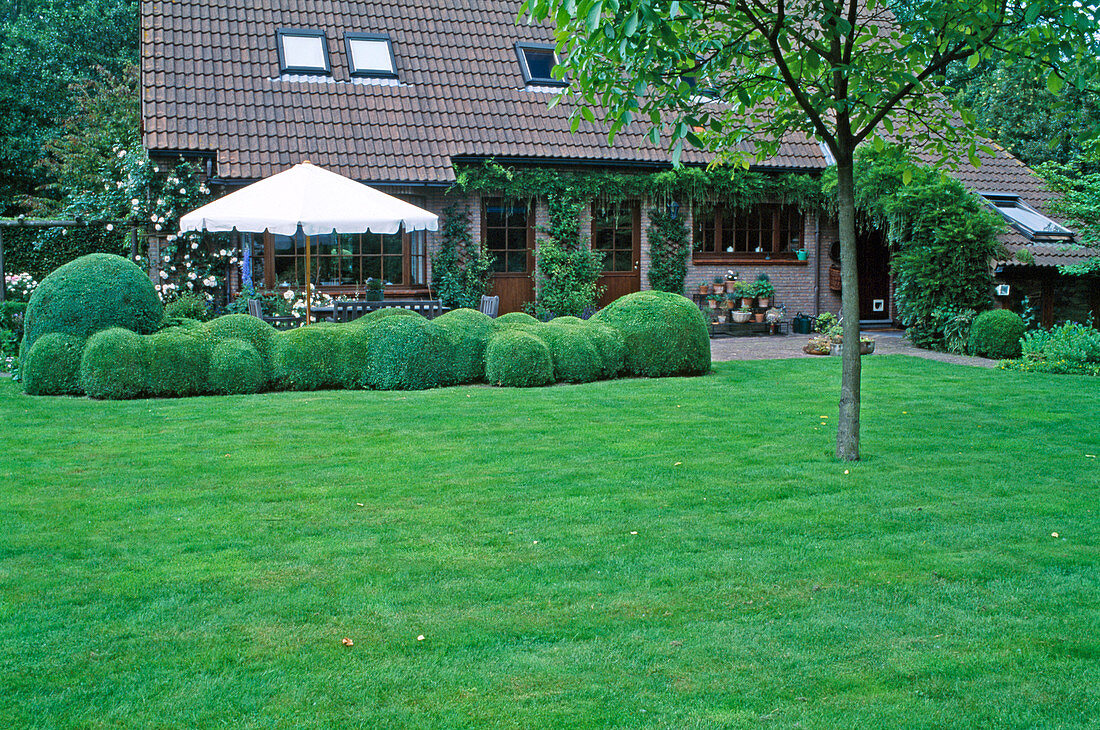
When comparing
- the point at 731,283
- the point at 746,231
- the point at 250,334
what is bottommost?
the point at 250,334

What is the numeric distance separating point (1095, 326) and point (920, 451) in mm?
12328

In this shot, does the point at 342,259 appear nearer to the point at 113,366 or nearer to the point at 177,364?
the point at 177,364

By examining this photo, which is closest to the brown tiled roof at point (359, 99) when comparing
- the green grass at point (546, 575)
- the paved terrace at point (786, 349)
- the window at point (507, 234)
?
the window at point (507, 234)

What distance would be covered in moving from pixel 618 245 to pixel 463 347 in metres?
7.82

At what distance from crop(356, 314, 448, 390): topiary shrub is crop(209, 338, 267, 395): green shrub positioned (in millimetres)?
1243

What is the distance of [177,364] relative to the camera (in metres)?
10.2

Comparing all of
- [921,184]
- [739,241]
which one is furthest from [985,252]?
[739,241]

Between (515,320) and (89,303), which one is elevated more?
(89,303)

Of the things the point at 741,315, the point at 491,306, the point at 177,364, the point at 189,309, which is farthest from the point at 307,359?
the point at 741,315

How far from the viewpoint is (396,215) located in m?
12.1

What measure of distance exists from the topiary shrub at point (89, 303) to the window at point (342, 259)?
512cm

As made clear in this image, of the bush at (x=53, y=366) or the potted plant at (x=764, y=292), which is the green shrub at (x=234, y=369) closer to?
the bush at (x=53, y=366)

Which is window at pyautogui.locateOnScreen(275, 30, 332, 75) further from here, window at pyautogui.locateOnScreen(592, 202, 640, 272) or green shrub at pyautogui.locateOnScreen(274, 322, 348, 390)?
green shrub at pyautogui.locateOnScreen(274, 322, 348, 390)

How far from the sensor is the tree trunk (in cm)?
694
